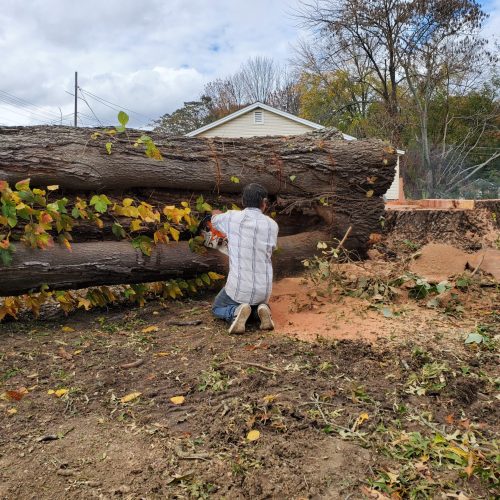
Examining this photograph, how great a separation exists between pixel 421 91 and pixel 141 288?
2358 cm

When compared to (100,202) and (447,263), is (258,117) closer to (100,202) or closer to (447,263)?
(447,263)

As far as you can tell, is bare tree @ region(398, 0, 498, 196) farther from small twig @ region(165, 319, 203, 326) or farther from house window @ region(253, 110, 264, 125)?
small twig @ region(165, 319, 203, 326)

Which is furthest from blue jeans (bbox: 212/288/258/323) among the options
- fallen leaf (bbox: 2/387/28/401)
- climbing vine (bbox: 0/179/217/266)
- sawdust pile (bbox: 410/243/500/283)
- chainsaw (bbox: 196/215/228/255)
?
sawdust pile (bbox: 410/243/500/283)

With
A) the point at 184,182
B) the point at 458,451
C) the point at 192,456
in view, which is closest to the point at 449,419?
the point at 458,451

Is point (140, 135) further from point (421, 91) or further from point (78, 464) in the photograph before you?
point (421, 91)

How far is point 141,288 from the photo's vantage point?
16.3ft

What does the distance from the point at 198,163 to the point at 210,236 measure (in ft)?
2.36

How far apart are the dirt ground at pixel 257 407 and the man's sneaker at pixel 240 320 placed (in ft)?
0.23

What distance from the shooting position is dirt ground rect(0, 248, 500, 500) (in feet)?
6.94

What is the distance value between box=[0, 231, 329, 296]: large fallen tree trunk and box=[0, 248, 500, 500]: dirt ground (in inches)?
15.1

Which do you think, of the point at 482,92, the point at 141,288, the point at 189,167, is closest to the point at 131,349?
the point at 141,288

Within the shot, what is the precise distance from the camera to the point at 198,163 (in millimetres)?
5051

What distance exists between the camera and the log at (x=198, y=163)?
4289 mm

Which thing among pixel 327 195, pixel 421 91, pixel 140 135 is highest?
pixel 421 91
